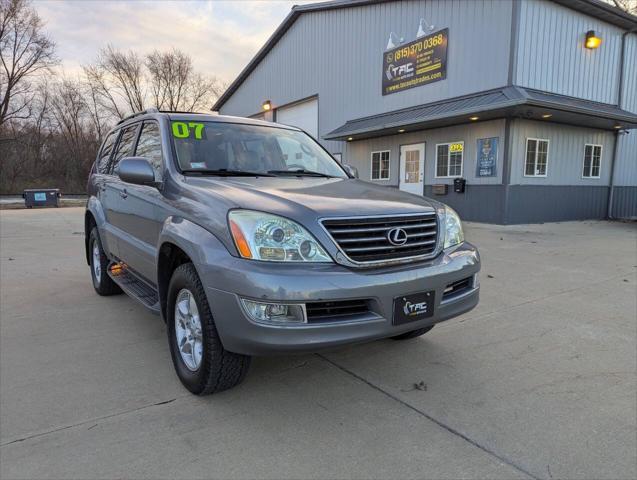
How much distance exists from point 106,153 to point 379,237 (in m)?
3.84

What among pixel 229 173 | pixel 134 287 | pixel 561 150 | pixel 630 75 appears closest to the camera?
pixel 229 173

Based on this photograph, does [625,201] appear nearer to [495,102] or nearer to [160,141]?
[495,102]

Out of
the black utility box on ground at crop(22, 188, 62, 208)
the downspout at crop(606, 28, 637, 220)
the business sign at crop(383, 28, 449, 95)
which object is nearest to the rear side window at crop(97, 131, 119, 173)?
the business sign at crop(383, 28, 449, 95)

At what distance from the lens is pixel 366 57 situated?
16781 millimetres

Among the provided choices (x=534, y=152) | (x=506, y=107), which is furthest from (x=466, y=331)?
(x=534, y=152)

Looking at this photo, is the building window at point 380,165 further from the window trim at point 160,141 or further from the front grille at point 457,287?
the front grille at point 457,287

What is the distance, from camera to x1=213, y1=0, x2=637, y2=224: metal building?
11883mm

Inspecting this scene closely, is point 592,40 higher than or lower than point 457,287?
higher

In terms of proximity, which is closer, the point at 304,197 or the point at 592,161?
the point at 304,197

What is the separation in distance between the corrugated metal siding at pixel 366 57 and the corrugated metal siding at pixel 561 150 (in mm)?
1619

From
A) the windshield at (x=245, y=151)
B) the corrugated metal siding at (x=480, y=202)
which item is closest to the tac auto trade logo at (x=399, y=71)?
the corrugated metal siding at (x=480, y=202)

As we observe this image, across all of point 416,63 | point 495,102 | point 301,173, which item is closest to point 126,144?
point 301,173

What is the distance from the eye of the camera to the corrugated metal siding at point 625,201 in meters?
15.0

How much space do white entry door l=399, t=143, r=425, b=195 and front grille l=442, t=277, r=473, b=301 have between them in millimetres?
12003
